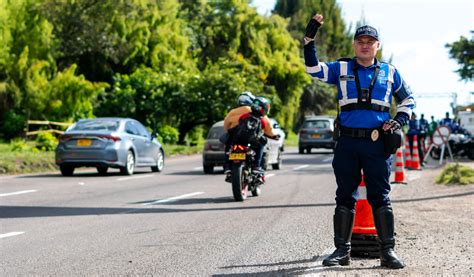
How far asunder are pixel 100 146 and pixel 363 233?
13074 millimetres

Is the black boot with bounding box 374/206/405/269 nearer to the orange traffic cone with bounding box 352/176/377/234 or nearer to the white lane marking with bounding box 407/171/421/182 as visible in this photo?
the orange traffic cone with bounding box 352/176/377/234

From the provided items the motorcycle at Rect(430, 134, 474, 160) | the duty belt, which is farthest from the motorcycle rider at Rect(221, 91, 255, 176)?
the motorcycle at Rect(430, 134, 474, 160)

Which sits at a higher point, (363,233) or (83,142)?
(83,142)

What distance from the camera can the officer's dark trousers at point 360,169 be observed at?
6.71 meters

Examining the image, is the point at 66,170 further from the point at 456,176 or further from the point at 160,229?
the point at 160,229

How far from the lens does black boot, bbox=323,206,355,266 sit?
6.73 meters

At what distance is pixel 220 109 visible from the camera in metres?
40.1

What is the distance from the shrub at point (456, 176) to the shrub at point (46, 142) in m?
14.5

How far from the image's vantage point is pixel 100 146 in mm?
19516

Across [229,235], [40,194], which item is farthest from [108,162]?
[229,235]

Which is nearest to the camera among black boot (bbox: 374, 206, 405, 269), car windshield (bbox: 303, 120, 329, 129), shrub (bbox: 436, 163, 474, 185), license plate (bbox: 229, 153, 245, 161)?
black boot (bbox: 374, 206, 405, 269)

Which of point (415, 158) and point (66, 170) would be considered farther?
point (415, 158)

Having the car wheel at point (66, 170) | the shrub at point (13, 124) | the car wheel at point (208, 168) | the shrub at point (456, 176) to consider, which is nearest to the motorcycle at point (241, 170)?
the shrub at point (456, 176)

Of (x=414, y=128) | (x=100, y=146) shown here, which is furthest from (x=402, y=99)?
(x=414, y=128)
